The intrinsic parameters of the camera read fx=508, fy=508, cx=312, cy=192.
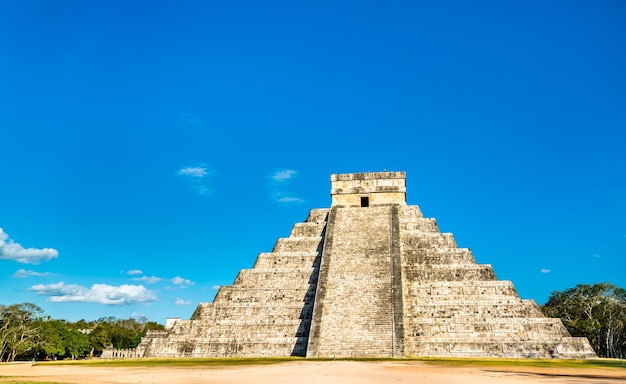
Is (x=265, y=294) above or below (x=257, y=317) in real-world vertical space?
above

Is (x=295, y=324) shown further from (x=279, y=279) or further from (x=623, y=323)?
(x=623, y=323)

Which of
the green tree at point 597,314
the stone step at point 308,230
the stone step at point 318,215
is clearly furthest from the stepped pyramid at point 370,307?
the green tree at point 597,314

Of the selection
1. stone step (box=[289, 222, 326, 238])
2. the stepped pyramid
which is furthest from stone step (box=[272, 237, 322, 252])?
stone step (box=[289, 222, 326, 238])

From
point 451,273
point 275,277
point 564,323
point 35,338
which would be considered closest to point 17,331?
point 35,338

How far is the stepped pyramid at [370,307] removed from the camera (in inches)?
683

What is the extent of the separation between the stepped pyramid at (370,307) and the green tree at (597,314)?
15475 mm

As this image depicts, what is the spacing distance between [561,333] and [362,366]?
8.48 metres

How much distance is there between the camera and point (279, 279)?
2223 cm

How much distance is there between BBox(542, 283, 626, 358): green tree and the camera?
3166 cm

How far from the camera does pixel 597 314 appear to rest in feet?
110

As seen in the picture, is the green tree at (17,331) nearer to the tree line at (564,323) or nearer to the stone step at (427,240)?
the tree line at (564,323)

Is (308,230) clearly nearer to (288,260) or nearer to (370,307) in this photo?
(288,260)

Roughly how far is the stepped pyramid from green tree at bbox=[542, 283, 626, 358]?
1547 cm

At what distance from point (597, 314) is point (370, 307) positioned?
22.6 meters
